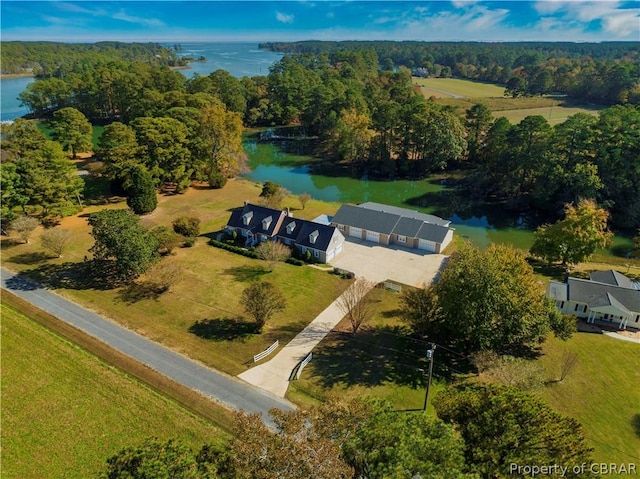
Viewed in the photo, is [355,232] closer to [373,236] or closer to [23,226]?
[373,236]

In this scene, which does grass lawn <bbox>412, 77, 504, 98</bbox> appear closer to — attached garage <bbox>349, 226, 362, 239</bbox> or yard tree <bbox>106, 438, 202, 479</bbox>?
attached garage <bbox>349, 226, 362, 239</bbox>

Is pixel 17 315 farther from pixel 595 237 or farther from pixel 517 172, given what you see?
pixel 517 172

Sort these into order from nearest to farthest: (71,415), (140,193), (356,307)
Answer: (71,415)
(356,307)
(140,193)

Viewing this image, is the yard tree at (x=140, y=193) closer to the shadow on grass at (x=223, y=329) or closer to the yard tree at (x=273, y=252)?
the yard tree at (x=273, y=252)

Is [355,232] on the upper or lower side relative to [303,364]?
upper

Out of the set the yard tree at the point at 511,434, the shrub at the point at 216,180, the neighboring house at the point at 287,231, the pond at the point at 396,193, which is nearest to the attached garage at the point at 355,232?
the neighboring house at the point at 287,231

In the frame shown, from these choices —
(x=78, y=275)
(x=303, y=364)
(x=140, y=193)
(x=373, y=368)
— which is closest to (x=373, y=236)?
(x=373, y=368)
